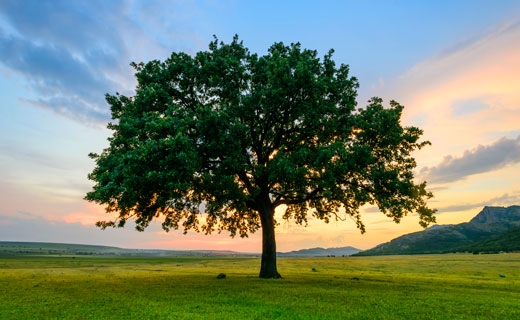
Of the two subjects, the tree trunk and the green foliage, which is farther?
the tree trunk

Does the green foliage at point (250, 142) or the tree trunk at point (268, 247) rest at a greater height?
the green foliage at point (250, 142)

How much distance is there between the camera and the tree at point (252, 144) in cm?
2398

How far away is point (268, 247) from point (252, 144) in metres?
11.5

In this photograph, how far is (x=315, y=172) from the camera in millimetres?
26734

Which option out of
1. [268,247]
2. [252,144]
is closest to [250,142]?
[252,144]

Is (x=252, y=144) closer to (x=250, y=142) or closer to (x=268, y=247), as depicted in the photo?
(x=250, y=142)

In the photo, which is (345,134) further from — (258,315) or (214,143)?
(258,315)

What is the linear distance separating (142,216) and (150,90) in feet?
40.4

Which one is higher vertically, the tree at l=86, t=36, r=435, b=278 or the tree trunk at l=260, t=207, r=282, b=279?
the tree at l=86, t=36, r=435, b=278

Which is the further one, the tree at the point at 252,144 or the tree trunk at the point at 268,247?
the tree trunk at the point at 268,247

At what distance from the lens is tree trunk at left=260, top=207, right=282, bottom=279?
3319 cm

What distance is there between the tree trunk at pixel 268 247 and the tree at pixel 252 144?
0.13m

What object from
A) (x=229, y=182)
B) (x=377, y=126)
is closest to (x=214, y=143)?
(x=229, y=182)

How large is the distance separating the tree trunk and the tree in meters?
0.13
